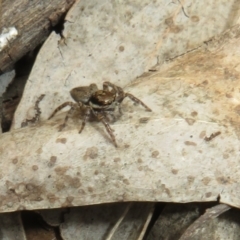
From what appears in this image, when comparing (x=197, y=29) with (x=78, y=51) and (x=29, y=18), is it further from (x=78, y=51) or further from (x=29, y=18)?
(x=29, y=18)

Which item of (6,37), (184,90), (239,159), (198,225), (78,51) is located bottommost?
(198,225)

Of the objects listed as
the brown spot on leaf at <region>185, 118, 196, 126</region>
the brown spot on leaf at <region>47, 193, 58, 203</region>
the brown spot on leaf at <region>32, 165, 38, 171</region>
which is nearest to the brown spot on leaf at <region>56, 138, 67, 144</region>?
the brown spot on leaf at <region>32, 165, 38, 171</region>

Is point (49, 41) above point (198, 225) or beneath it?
above

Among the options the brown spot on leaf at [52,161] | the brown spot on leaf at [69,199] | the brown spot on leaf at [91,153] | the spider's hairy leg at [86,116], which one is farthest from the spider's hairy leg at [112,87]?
the brown spot on leaf at [69,199]

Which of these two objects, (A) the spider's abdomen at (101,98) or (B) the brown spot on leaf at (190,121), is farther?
(A) the spider's abdomen at (101,98)

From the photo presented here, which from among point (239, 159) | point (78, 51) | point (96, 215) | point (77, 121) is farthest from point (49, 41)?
point (239, 159)

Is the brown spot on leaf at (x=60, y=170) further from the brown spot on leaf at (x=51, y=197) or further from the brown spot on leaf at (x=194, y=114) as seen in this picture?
the brown spot on leaf at (x=194, y=114)

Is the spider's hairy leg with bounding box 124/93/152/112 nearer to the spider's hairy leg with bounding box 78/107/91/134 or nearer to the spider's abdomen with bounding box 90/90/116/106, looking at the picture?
the spider's abdomen with bounding box 90/90/116/106

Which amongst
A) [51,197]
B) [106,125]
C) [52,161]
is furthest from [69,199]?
[106,125]
